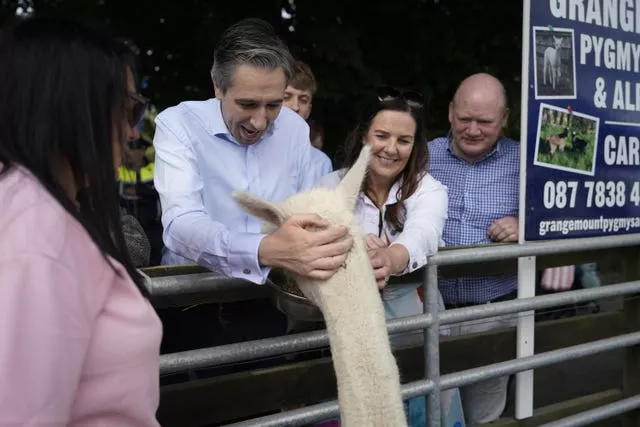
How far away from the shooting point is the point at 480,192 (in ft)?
11.6

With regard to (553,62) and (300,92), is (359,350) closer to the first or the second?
(553,62)

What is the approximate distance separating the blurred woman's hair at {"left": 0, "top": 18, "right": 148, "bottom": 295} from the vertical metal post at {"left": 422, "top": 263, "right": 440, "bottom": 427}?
1.59m

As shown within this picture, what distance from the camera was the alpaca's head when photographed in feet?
6.55

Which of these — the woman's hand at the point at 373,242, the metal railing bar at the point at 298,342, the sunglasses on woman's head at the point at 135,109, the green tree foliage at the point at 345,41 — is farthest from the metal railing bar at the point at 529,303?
the green tree foliage at the point at 345,41

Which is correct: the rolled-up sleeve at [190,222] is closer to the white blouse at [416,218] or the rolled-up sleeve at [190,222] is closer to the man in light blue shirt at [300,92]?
the white blouse at [416,218]

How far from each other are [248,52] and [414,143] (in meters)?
0.89

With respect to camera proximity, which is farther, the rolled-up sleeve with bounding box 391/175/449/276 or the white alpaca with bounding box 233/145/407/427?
the rolled-up sleeve with bounding box 391/175/449/276

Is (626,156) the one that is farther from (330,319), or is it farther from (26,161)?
(26,161)

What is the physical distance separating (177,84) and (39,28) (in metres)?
5.36

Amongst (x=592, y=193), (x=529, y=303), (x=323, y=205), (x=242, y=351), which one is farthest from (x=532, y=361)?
(x=323, y=205)

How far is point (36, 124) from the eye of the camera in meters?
1.28

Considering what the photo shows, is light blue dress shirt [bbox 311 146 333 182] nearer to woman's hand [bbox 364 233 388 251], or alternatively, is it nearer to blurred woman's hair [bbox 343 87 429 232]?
blurred woman's hair [bbox 343 87 429 232]

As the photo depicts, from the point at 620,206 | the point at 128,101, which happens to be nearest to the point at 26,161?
the point at 128,101

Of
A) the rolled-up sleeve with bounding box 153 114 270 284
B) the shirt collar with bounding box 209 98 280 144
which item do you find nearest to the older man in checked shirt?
the shirt collar with bounding box 209 98 280 144
